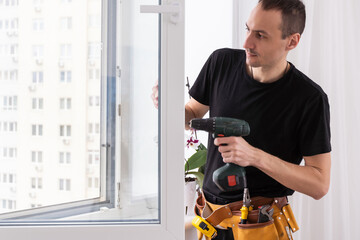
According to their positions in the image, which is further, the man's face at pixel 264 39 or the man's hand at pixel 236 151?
the man's face at pixel 264 39

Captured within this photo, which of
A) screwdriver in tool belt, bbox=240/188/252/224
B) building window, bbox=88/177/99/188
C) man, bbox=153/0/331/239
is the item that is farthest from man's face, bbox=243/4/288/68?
building window, bbox=88/177/99/188

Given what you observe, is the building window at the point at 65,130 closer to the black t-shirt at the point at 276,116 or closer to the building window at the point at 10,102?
the building window at the point at 10,102

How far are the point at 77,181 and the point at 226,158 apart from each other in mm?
455

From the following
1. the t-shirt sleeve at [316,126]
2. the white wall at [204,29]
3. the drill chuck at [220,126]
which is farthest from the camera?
the white wall at [204,29]

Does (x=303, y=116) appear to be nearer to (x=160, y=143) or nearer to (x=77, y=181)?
(x=160, y=143)

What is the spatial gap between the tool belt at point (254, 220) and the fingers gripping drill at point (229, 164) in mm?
39

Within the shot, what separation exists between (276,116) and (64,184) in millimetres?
739

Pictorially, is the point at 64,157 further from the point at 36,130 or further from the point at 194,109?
the point at 194,109

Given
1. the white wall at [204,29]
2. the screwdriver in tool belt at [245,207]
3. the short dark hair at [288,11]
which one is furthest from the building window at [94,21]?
the white wall at [204,29]

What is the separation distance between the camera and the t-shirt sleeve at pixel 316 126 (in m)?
1.41

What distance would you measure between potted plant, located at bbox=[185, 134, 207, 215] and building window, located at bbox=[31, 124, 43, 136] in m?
0.81

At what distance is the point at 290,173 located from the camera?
54.3 inches

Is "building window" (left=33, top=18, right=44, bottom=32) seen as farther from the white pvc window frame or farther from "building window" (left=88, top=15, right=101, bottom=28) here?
the white pvc window frame

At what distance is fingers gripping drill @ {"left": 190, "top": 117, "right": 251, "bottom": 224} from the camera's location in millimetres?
1271
